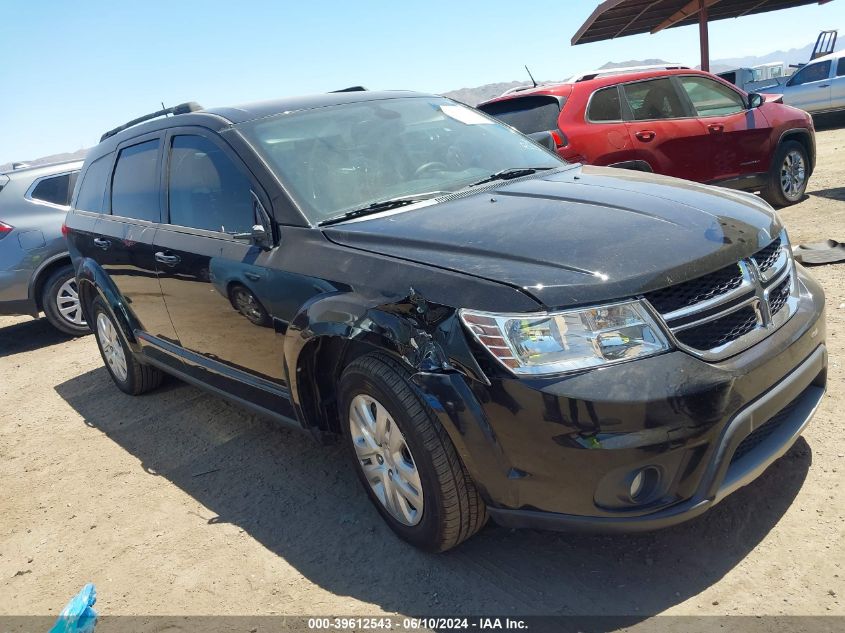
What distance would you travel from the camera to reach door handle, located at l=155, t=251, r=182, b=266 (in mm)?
3934

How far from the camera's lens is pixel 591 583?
261 cm

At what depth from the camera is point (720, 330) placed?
2453mm

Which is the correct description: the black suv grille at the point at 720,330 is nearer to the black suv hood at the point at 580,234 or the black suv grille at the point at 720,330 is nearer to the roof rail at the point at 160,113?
the black suv hood at the point at 580,234

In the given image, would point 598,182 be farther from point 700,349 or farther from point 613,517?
point 613,517

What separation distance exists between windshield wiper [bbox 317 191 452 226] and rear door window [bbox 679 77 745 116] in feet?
17.4

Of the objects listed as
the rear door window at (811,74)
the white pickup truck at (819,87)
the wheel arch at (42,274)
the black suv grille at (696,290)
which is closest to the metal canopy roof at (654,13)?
the rear door window at (811,74)

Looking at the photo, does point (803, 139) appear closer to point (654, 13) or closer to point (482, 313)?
point (482, 313)

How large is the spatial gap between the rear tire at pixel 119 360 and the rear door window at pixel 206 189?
1474 mm

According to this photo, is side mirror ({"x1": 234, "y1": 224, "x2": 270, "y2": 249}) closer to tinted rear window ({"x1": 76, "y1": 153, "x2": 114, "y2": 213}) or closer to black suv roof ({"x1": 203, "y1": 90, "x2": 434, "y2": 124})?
black suv roof ({"x1": 203, "y1": 90, "x2": 434, "y2": 124})

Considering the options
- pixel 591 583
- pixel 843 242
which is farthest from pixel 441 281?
pixel 843 242

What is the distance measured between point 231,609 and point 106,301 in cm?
293

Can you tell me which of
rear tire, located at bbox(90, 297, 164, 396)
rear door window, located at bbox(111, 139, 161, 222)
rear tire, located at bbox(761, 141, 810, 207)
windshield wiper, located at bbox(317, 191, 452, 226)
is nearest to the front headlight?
windshield wiper, located at bbox(317, 191, 452, 226)

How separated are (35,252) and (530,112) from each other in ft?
17.4

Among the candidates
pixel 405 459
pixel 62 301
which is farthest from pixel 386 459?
pixel 62 301
